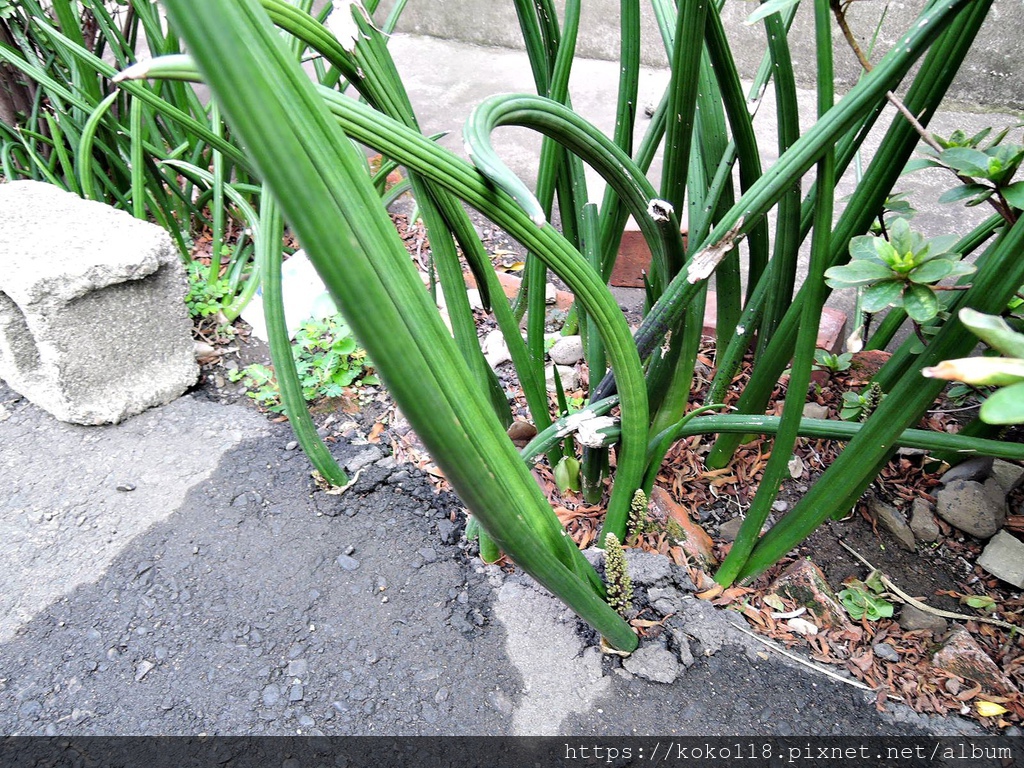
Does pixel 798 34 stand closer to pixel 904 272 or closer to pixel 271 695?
pixel 904 272

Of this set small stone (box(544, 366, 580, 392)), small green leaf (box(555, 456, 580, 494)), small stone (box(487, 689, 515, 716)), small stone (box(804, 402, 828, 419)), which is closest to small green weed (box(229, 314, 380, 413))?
small stone (box(544, 366, 580, 392))

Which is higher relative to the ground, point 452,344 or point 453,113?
point 452,344

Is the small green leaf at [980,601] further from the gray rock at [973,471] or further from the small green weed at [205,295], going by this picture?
the small green weed at [205,295]

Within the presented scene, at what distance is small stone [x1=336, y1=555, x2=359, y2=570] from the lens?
1.11 meters

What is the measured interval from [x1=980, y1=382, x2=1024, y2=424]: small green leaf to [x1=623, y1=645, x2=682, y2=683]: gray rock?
64cm

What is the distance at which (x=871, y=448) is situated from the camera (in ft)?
2.72

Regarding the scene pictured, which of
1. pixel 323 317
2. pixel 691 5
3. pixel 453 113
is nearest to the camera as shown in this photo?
pixel 691 5

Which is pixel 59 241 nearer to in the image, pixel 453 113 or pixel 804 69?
pixel 453 113

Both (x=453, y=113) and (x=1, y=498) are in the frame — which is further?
(x=453, y=113)

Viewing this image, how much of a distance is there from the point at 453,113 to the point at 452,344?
2595 mm

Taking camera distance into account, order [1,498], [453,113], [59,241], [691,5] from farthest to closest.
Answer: [453,113] → [59,241] → [1,498] → [691,5]

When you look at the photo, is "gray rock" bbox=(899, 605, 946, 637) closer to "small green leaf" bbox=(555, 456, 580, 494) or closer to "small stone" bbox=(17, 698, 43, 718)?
"small green leaf" bbox=(555, 456, 580, 494)

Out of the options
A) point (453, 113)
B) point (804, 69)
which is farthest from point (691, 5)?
point (804, 69)

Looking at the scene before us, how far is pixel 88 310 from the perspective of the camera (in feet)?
4.55
